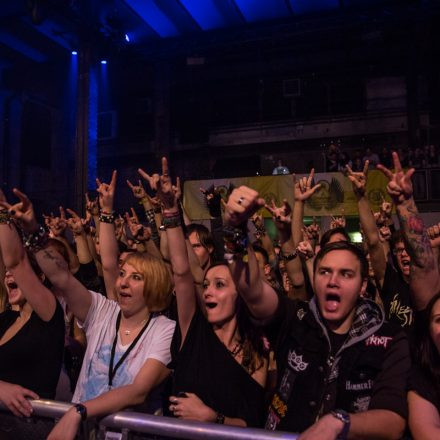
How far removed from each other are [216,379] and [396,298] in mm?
1754

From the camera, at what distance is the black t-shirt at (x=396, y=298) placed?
3.32 meters

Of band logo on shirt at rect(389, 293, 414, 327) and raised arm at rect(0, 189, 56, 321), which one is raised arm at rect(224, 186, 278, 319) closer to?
raised arm at rect(0, 189, 56, 321)

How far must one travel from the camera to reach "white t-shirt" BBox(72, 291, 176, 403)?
2.37 meters

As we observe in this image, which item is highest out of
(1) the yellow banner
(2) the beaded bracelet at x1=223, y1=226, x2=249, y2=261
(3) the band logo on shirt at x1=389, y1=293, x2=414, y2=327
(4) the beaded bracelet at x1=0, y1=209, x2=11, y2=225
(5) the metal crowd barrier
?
(1) the yellow banner

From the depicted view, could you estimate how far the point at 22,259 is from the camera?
2.56 m

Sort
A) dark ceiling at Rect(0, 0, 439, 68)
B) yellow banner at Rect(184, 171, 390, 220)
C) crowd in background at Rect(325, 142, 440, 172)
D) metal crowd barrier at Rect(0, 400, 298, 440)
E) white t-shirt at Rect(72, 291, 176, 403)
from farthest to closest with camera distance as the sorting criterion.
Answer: dark ceiling at Rect(0, 0, 439, 68) < crowd in background at Rect(325, 142, 440, 172) < yellow banner at Rect(184, 171, 390, 220) < white t-shirt at Rect(72, 291, 176, 403) < metal crowd barrier at Rect(0, 400, 298, 440)

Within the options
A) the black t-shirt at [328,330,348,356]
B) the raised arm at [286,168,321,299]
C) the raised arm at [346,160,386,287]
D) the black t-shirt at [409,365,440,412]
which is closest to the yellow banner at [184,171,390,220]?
the raised arm at [286,168,321,299]

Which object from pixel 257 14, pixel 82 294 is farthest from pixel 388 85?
pixel 82 294

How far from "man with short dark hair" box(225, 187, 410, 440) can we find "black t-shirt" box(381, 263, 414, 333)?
1.28m

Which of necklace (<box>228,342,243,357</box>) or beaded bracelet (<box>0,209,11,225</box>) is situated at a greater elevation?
beaded bracelet (<box>0,209,11,225</box>)

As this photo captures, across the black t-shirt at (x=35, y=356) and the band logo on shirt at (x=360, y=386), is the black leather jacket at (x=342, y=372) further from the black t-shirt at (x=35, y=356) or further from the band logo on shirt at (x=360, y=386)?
the black t-shirt at (x=35, y=356)

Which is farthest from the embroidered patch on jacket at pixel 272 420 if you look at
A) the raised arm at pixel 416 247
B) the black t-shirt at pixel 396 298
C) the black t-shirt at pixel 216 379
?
the black t-shirt at pixel 396 298

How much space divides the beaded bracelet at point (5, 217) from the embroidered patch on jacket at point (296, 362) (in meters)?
1.55

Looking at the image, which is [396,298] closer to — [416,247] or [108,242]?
[416,247]
